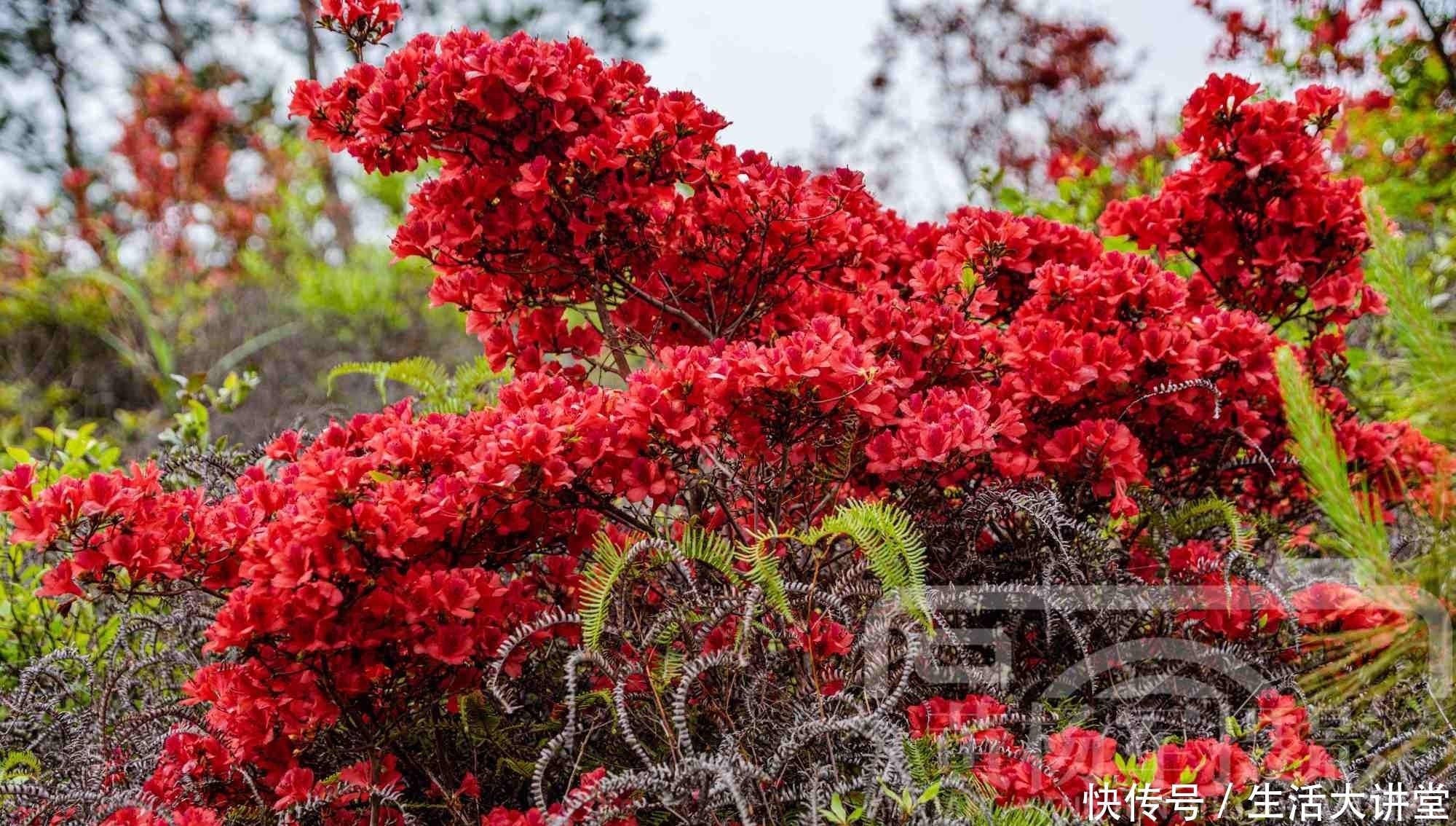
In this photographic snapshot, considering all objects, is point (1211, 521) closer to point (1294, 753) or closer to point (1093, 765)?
point (1294, 753)

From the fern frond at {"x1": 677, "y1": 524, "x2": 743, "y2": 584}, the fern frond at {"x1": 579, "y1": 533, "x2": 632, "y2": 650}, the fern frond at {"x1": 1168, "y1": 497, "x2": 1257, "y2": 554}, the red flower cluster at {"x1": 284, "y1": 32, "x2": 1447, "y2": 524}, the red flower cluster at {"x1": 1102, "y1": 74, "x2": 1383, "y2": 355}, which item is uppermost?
the red flower cluster at {"x1": 1102, "y1": 74, "x2": 1383, "y2": 355}

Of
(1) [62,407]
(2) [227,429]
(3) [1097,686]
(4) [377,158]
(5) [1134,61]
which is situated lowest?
(3) [1097,686]

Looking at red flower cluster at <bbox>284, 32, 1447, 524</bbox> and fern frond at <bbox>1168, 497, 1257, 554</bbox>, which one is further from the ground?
red flower cluster at <bbox>284, 32, 1447, 524</bbox>

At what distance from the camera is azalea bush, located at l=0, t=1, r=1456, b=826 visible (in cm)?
158

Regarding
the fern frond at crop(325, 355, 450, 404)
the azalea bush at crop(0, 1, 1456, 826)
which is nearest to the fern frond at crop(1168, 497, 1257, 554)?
the azalea bush at crop(0, 1, 1456, 826)

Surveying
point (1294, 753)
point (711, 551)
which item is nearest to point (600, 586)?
point (711, 551)

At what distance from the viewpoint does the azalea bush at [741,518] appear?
1.58 m

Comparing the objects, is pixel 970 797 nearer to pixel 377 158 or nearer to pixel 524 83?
pixel 524 83

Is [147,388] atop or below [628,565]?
atop

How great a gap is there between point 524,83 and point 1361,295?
1.95 meters

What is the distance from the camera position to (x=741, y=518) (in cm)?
210

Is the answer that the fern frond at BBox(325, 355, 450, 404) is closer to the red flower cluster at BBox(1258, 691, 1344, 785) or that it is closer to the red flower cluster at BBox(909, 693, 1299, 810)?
the red flower cluster at BBox(909, 693, 1299, 810)

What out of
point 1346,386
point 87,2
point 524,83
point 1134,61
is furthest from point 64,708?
point 87,2

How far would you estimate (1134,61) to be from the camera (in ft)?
23.2
